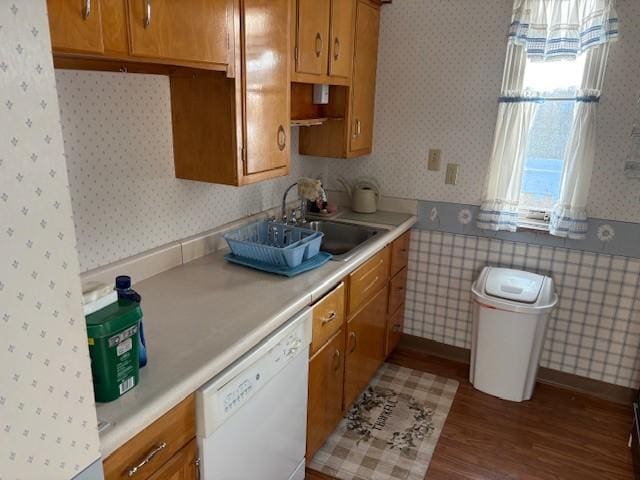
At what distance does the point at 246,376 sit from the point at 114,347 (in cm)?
45

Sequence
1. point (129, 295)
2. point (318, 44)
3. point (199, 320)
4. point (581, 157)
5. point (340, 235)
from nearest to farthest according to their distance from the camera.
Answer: point (129, 295)
point (199, 320)
point (318, 44)
point (581, 157)
point (340, 235)

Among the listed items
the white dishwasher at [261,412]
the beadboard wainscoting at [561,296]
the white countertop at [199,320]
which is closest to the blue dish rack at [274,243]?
the white countertop at [199,320]

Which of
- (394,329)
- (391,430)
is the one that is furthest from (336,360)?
(394,329)

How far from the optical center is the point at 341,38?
7.62 feet

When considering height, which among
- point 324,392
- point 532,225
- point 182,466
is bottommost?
point 324,392

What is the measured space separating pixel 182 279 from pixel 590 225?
2.03 meters

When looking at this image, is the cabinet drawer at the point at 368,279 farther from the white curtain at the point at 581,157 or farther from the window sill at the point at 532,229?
the white curtain at the point at 581,157

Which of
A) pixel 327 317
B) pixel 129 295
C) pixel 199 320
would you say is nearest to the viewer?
pixel 129 295

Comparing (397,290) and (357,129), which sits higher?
(357,129)

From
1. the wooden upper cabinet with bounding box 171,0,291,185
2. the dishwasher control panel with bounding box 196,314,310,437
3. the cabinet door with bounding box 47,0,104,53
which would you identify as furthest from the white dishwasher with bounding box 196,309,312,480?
the cabinet door with bounding box 47,0,104,53

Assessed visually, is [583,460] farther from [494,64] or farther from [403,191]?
[494,64]

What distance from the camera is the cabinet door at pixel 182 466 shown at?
3.84 feet

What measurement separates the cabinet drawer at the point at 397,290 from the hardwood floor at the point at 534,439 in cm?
Result: 57

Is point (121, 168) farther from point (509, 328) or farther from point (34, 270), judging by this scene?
point (509, 328)
